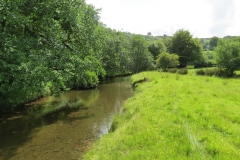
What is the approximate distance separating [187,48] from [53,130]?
220 feet

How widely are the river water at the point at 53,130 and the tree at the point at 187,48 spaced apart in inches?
2252

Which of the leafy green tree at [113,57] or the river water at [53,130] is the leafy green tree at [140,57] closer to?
the leafy green tree at [113,57]

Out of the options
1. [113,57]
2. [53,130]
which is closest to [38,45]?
[53,130]

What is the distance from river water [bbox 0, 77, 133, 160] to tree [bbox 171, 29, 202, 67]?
5719cm

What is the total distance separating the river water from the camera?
10516mm

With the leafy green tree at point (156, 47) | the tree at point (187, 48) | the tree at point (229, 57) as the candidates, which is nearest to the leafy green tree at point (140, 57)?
the leafy green tree at point (156, 47)

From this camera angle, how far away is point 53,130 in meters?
13.9

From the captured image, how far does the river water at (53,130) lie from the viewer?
34.5ft

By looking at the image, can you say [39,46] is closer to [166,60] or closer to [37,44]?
[37,44]

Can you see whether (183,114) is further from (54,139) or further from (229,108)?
(54,139)

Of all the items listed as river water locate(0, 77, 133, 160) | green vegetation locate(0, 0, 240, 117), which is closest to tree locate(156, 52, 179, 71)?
green vegetation locate(0, 0, 240, 117)

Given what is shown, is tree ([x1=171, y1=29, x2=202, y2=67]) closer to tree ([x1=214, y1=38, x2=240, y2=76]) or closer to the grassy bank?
tree ([x1=214, y1=38, x2=240, y2=76])

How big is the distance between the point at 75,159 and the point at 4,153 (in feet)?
13.6

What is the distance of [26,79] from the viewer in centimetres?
1355
